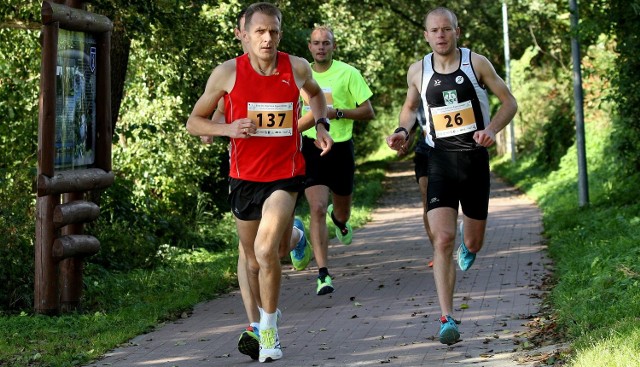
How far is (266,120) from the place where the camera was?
285 inches

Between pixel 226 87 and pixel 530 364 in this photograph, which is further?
pixel 226 87

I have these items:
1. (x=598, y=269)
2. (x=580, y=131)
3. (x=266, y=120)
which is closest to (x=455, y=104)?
(x=266, y=120)

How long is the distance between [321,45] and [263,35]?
11.6 ft

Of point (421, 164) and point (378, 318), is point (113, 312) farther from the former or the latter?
point (421, 164)

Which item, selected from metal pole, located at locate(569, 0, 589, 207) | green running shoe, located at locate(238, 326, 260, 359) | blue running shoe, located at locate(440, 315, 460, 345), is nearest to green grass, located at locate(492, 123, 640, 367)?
metal pole, located at locate(569, 0, 589, 207)

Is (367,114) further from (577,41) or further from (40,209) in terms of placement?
(577,41)

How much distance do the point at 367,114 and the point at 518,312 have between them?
102 inches

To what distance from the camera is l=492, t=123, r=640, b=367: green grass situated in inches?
261

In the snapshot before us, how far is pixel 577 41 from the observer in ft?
59.5

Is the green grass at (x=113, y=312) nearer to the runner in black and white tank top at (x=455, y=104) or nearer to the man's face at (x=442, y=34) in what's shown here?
the runner in black and white tank top at (x=455, y=104)

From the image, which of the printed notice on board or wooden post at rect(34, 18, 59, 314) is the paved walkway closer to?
wooden post at rect(34, 18, 59, 314)

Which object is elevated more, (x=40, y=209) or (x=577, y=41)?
(x=577, y=41)

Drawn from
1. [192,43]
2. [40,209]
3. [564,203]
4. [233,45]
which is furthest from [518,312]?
[564,203]

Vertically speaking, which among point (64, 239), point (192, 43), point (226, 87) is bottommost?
point (64, 239)
